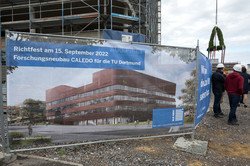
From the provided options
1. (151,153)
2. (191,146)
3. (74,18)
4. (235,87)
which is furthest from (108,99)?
(74,18)

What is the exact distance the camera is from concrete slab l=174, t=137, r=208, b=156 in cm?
328

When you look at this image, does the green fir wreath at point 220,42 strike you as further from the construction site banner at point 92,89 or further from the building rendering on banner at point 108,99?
the building rendering on banner at point 108,99

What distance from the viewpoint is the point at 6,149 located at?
2.75 meters

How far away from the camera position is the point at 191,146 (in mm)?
3373

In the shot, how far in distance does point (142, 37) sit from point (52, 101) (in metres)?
8.87

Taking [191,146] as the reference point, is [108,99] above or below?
above

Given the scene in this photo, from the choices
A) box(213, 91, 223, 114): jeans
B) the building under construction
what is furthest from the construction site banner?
the building under construction

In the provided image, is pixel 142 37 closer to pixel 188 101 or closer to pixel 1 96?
pixel 188 101

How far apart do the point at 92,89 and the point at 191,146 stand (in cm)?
237

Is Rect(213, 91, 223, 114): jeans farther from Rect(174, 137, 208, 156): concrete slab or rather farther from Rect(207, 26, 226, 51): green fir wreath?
Rect(207, 26, 226, 51): green fir wreath

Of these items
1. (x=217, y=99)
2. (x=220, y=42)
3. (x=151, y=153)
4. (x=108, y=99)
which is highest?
(x=220, y=42)

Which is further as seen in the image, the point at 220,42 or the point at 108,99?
the point at 220,42

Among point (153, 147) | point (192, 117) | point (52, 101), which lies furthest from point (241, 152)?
point (52, 101)

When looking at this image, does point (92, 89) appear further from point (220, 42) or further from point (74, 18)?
point (220, 42)
